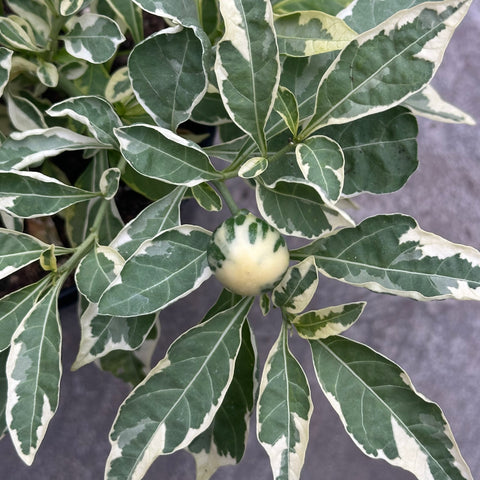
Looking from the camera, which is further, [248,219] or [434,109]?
[434,109]

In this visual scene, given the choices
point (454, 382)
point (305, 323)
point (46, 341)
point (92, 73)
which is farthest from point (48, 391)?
point (454, 382)

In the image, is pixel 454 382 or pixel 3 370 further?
pixel 454 382

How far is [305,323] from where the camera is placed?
54 centimetres

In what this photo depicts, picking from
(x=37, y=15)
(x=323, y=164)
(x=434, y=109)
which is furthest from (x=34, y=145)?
(x=434, y=109)

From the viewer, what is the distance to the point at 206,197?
0.53m

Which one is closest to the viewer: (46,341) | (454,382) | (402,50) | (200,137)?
(402,50)

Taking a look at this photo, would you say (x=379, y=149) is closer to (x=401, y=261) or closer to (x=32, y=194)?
(x=401, y=261)

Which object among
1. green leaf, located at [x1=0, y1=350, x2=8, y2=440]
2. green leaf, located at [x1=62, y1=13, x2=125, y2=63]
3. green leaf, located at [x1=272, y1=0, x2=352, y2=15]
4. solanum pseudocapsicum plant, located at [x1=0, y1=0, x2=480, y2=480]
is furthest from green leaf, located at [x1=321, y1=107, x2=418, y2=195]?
green leaf, located at [x1=0, y1=350, x2=8, y2=440]

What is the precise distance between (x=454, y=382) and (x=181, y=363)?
0.62 metres

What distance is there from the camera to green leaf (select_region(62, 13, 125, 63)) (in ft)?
1.85

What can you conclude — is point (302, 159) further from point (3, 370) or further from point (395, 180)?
point (3, 370)

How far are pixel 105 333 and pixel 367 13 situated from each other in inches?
14.5

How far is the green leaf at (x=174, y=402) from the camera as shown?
52 cm

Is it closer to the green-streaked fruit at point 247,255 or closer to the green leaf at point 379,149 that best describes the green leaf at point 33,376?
the green-streaked fruit at point 247,255
